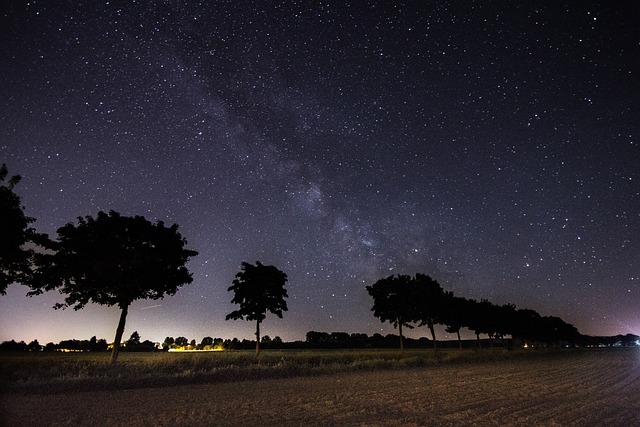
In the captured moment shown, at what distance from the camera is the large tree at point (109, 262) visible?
78.7 feet

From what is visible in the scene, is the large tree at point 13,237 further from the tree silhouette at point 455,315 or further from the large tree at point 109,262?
the tree silhouette at point 455,315

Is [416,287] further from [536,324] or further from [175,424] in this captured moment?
[536,324]

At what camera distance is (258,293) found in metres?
44.2

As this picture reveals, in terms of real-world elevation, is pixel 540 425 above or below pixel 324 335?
below

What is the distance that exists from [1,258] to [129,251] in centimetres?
645

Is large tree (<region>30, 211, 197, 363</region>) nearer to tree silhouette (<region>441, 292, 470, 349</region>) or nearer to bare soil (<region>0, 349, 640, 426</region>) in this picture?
bare soil (<region>0, 349, 640, 426</region>)

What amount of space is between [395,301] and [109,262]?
40.5m

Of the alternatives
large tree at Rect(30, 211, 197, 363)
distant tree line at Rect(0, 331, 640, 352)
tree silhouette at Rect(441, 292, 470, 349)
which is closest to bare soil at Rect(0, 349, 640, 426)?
large tree at Rect(30, 211, 197, 363)

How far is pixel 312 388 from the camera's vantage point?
17297mm

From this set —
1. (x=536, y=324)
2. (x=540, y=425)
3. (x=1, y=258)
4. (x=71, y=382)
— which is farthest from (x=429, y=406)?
(x=536, y=324)

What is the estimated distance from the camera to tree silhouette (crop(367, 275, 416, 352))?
54250mm

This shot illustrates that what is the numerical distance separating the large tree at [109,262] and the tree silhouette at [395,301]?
119 ft

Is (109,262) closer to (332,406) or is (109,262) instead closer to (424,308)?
(332,406)

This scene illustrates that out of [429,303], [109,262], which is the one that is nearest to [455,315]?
[429,303]
